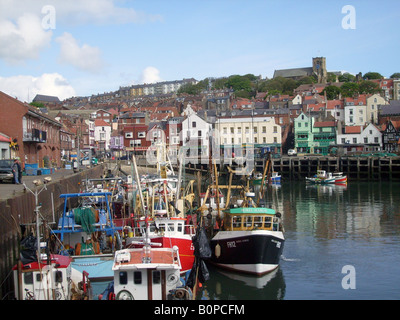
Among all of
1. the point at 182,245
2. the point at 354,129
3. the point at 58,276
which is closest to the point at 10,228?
the point at 58,276

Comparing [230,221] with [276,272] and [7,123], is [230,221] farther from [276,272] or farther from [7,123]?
[7,123]

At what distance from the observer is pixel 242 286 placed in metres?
21.7

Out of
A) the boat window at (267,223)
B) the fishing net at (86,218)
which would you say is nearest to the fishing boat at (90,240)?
the fishing net at (86,218)

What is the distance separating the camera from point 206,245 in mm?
17781

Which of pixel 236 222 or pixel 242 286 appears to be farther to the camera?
pixel 236 222

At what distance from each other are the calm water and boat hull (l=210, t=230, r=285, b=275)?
484 millimetres

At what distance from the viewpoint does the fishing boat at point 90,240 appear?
1853cm

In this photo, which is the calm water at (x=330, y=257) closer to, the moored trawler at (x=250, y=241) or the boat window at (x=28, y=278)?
the moored trawler at (x=250, y=241)

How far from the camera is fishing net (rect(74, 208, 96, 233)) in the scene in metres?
21.6

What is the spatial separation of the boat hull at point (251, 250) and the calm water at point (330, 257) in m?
0.48

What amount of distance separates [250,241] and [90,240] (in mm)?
7604

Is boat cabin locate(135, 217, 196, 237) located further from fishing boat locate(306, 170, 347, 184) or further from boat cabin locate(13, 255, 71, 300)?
fishing boat locate(306, 170, 347, 184)

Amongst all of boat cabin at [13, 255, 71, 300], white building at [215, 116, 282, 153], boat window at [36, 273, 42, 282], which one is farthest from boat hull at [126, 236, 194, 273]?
white building at [215, 116, 282, 153]

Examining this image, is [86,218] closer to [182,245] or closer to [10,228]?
[10,228]
